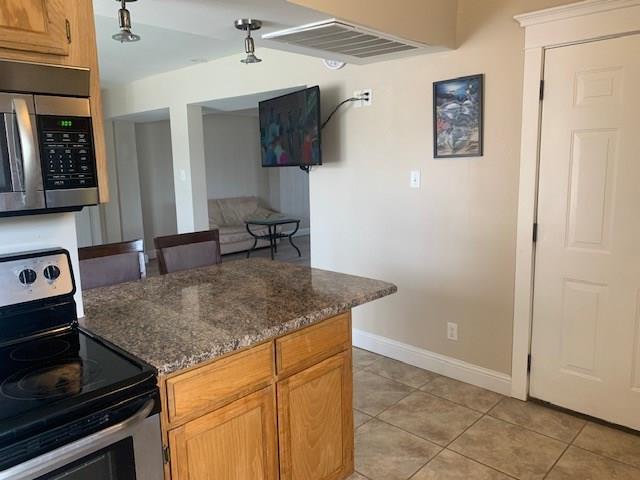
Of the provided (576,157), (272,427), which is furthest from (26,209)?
(576,157)

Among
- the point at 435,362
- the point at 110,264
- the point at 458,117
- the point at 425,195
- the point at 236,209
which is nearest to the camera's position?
the point at 110,264

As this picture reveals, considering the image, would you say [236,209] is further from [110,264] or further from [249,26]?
[249,26]

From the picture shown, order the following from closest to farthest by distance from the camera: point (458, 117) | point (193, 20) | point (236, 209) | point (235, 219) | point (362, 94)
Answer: point (193, 20) → point (458, 117) → point (362, 94) → point (235, 219) → point (236, 209)

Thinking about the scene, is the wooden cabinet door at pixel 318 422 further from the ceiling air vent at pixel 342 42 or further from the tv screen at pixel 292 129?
the tv screen at pixel 292 129

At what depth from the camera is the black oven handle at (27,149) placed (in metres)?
1.31

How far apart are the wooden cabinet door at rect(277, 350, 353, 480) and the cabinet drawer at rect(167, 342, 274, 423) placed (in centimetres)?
13

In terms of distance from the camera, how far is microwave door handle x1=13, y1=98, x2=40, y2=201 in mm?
1313

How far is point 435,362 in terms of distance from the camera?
3271mm

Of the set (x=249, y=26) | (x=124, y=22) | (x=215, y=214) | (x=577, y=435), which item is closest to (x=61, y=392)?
(x=124, y=22)

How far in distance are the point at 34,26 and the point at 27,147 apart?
333 mm

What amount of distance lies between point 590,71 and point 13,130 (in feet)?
8.16

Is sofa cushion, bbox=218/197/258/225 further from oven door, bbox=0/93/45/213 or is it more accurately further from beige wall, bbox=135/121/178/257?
oven door, bbox=0/93/45/213

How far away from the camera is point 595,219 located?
2.48 meters

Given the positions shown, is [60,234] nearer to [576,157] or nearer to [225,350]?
[225,350]
